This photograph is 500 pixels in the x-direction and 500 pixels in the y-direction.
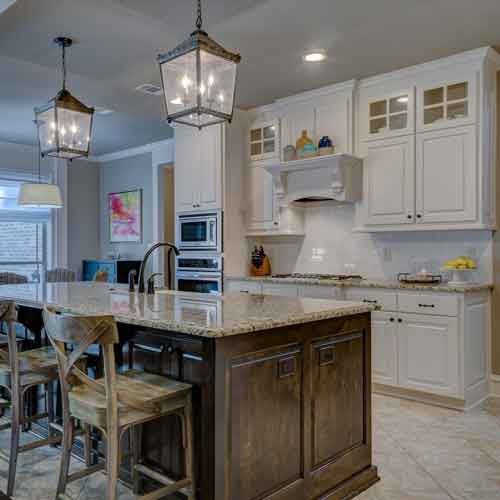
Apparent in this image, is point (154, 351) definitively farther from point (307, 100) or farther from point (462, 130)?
point (307, 100)

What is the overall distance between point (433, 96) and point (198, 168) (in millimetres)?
2483

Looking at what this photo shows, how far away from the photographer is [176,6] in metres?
3.07

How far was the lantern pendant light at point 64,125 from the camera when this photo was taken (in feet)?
10.7

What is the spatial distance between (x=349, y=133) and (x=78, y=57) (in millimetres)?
2396

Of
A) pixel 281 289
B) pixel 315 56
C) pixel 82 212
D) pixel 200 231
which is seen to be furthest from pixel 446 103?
pixel 82 212

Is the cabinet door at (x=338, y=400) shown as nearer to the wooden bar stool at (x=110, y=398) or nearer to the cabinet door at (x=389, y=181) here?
the wooden bar stool at (x=110, y=398)

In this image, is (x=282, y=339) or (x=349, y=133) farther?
(x=349, y=133)

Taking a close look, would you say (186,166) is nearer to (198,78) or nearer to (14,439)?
(198,78)

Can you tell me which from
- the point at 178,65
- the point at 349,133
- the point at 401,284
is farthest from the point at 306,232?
the point at 178,65

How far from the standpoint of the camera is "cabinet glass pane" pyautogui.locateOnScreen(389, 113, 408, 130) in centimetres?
421

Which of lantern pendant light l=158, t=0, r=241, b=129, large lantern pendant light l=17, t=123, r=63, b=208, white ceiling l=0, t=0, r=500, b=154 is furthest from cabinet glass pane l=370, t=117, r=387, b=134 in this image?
large lantern pendant light l=17, t=123, r=63, b=208

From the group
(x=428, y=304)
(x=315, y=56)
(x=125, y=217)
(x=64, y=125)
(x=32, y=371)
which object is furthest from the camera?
(x=125, y=217)

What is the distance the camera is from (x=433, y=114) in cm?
406

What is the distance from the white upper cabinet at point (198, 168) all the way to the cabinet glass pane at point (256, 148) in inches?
15.2
